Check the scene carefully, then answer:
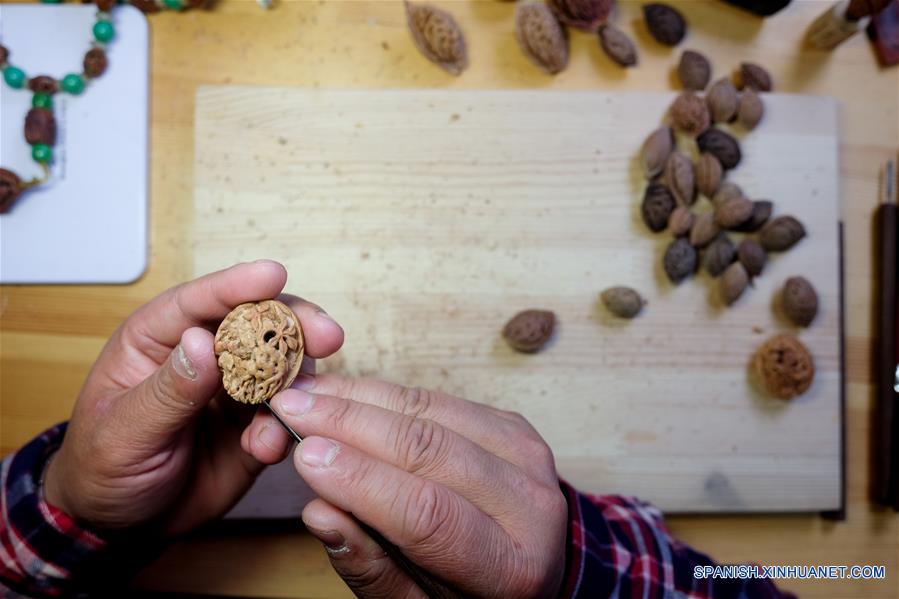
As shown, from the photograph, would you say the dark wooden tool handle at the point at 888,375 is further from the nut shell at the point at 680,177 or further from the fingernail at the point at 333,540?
the fingernail at the point at 333,540

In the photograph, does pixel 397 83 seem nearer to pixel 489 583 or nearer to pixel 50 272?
pixel 50 272

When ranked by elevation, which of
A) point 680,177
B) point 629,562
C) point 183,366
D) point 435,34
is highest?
point 435,34

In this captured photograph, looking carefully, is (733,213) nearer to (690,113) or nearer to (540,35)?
(690,113)

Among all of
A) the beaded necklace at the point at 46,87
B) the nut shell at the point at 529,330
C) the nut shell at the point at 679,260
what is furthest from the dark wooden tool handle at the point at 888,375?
the beaded necklace at the point at 46,87

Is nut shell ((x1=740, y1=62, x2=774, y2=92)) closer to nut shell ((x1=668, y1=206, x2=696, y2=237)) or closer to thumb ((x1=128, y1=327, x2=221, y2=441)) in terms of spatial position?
nut shell ((x1=668, y1=206, x2=696, y2=237))

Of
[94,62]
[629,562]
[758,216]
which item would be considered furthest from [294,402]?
[758,216]

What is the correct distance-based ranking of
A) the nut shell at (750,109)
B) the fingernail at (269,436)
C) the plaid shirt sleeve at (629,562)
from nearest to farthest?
the fingernail at (269,436)
the plaid shirt sleeve at (629,562)
the nut shell at (750,109)
